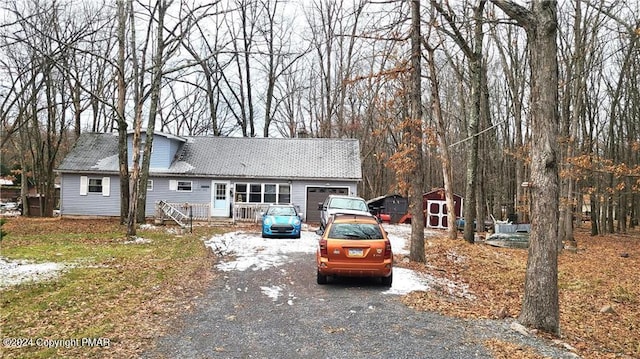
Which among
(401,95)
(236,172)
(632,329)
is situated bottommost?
(632,329)

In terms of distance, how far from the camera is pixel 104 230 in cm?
1838

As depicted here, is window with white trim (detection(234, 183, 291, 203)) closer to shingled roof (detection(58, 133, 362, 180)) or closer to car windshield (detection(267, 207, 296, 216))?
shingled roof (detection(58, 133, 362, 180))

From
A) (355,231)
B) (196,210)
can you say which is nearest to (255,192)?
(196,210)

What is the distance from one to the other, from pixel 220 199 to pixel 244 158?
3.09 metres

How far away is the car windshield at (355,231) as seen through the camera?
29.8ft

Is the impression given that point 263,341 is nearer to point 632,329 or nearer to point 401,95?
point 632,329

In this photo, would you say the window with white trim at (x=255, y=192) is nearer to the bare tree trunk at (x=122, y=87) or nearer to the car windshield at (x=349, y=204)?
the bare tree trunk at (x=122, y=87)

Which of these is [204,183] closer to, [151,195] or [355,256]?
[151,195]

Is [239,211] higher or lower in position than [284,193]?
lower

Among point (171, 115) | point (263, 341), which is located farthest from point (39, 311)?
point (171, 115)

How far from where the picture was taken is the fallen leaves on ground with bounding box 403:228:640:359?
23.4 feet

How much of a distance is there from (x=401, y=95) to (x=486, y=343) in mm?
8229

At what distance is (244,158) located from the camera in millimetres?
26500

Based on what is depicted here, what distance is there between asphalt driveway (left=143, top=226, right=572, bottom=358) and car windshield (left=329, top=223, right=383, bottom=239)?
1081 mm
